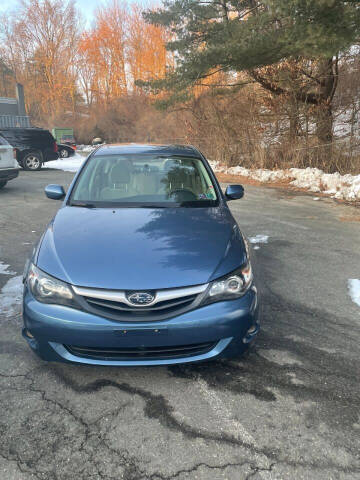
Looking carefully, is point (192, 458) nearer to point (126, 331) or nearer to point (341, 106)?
point (126, 331)

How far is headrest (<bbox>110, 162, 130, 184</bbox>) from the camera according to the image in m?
4.02

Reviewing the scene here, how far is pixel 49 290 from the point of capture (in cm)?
253

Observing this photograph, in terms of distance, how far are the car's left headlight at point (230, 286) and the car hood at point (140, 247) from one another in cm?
6

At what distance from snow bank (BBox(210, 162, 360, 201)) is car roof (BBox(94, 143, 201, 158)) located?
6630 millimetres

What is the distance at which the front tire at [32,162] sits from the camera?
1620cm

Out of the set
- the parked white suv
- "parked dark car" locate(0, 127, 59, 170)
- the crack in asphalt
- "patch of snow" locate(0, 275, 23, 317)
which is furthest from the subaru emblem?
"parked dark car" locate(0, 127, 59, 170)

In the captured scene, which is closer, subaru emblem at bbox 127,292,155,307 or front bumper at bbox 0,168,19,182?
subaru emblem at bbox 127,292,155,307

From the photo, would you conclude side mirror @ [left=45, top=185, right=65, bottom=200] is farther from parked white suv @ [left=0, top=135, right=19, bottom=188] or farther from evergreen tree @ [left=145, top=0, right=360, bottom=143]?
parked white suv @ [left=0, top=135, right=19, bottom=188]

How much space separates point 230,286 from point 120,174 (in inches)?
81.9

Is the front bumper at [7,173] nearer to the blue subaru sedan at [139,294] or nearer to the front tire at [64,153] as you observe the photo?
the blue subaru sedan at [139,294]

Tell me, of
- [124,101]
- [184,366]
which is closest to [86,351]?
[184,366]

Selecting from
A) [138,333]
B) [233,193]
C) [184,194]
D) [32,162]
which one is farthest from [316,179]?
[32,162]

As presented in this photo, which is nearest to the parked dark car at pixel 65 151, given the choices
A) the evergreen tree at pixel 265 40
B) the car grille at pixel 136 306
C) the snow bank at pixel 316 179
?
the evergreen tree at pixel 265 40

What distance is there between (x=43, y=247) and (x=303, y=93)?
41.4ft
